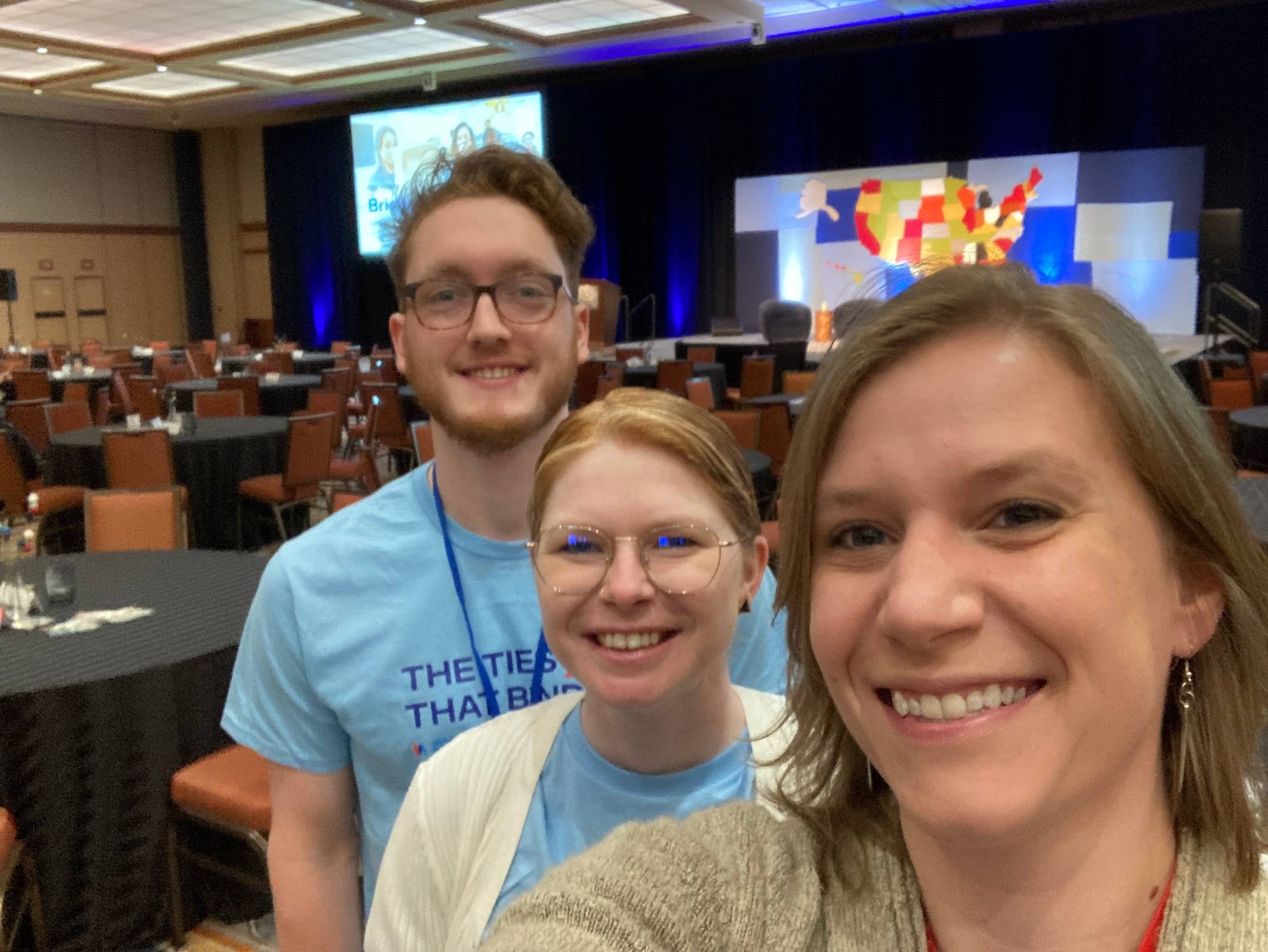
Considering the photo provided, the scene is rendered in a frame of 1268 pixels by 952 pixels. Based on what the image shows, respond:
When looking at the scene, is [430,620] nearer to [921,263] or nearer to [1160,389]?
[921,263]

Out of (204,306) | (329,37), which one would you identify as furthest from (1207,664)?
(204,306)

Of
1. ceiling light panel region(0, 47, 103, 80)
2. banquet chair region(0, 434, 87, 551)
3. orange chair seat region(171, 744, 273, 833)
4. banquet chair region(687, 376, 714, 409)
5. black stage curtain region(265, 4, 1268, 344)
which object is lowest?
orange chair seat region(171, 744, 273, 833)

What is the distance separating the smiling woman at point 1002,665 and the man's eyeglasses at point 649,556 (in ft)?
0.89

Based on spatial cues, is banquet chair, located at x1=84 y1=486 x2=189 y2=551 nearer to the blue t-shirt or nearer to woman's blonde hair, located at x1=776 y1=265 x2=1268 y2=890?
the blue t-shirt

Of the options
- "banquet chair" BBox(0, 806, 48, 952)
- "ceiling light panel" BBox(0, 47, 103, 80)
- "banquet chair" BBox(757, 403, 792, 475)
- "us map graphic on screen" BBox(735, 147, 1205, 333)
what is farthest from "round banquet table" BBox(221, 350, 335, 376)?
"banquet chair" BBox(0, 806, 48, 952)

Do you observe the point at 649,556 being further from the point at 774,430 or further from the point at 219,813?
the point at 774,430

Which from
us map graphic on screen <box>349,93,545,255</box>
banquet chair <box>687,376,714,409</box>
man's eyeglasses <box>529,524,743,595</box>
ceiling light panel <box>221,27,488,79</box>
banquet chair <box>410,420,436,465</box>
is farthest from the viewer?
us map graphic on screen <box>349,93,545,255</box>

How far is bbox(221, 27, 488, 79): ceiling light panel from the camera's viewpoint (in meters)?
11.6

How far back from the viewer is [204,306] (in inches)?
740

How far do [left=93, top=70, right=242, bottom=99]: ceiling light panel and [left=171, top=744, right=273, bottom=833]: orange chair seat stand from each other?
496 inches

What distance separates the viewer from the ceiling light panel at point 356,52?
37.9 feet

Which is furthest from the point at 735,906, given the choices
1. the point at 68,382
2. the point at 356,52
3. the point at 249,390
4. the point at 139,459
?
the point at 356,52

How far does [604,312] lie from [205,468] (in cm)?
799

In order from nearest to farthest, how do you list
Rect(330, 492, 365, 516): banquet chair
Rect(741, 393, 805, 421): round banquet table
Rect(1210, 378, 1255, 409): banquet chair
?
Rect(330, 492, 365, 516): banquet chair, Rect(741, 393, 805, 421): round banquet table, Rect(1210, 378, 1255, 409): banquet chair
